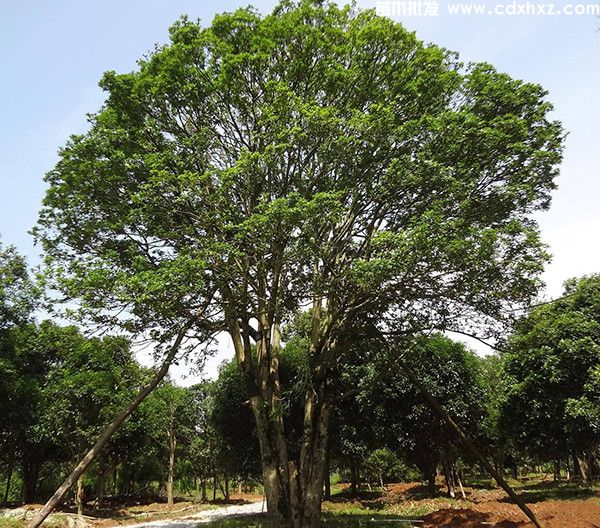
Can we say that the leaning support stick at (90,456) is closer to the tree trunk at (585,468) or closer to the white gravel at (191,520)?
the white gravel at (191,520)

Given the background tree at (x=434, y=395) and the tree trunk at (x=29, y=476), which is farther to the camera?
the tree trunk at (x=29, y=476)

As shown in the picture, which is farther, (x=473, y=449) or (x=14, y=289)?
(x=14, y=289)

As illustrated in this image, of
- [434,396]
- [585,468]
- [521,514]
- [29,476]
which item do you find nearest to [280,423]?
[521,514]

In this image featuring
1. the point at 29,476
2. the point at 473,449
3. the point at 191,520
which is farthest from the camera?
the point at 29,476

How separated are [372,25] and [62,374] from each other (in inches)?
1003

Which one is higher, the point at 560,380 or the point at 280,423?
the point at 560,380

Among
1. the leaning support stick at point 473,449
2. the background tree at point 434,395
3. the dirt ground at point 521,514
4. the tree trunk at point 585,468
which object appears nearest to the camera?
the leaning support stick at point 473,449

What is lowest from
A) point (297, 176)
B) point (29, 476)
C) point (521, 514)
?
point (521, 514)

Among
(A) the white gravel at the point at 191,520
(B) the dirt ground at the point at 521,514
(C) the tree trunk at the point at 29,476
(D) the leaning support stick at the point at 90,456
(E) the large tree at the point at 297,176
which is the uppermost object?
(E) the large tree at the point at 297,176

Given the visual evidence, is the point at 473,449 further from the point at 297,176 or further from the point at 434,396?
the point at 434,396

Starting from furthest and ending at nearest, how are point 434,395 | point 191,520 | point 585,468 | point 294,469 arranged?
point 585,468 < point 191,520 < point 434,395 < point 294,469

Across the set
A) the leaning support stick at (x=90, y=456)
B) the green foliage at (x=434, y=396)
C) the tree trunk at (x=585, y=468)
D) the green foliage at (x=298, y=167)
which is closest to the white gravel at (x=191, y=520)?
the green foliage at (x=434, y=396)

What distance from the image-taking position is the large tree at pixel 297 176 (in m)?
10.2

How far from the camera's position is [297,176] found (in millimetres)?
11391
